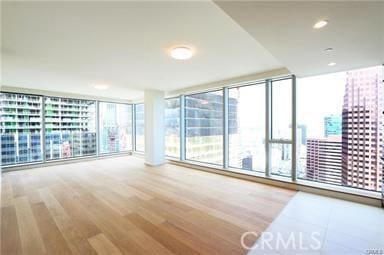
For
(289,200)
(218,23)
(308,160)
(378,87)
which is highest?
(218,23)

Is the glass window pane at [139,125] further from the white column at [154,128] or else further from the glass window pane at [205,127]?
the glass window pane at [205,127]

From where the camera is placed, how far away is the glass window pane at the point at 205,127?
531 centimetres

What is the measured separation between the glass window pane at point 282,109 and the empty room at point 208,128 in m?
0.02

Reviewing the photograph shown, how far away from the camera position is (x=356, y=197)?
307cm

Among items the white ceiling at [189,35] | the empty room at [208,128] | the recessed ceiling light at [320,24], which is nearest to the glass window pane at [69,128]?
the empty room at [208,128]

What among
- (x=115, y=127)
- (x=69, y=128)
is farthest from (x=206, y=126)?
(x=69, y=128)

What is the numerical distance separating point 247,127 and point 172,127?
2915 mm

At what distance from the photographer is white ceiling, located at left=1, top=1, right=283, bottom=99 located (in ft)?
6.25

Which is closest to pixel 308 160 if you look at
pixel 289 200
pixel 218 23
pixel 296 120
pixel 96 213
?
pixel 296 120

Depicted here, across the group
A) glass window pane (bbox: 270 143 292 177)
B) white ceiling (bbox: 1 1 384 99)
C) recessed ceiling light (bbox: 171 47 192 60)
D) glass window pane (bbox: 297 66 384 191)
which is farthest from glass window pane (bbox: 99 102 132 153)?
glass window pane (bbox: 297 66 384 191)

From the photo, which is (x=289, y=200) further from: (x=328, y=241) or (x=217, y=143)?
(x=217, y=143)

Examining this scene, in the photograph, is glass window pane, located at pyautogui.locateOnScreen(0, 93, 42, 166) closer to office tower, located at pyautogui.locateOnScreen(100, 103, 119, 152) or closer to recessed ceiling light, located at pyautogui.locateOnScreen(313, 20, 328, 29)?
office tower, located at pyautogui.locateOnScreen(100, 103, 119, 152)

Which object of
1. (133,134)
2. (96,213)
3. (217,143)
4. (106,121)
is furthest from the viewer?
(133,134)

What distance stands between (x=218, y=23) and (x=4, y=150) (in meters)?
7.04
